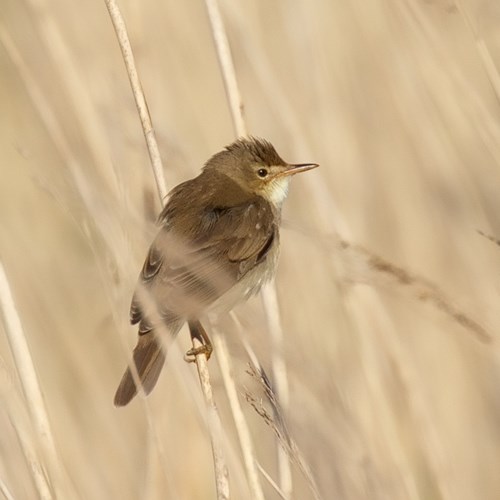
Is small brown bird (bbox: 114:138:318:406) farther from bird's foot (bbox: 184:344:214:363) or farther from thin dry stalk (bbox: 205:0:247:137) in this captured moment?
thin dry stalk (bbox: 205:0:247:137)

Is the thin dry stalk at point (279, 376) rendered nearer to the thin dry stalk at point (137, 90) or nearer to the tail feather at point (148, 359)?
the tail feather at point (148, 359)

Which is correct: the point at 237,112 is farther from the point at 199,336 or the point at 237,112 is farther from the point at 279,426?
the point at 279,426

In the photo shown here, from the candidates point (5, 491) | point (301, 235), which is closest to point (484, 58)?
point (301, 235)

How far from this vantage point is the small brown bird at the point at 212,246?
3.24m

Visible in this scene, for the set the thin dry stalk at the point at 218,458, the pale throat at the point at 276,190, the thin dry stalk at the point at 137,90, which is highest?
the thin dry stalk at the point at 137,90

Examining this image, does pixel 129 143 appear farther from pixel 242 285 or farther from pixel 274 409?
pixel 274 409

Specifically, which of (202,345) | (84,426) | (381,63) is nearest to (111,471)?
(84,426)

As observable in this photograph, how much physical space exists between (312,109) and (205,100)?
731 millimetres

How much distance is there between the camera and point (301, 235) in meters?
4.02

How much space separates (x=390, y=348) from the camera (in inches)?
135

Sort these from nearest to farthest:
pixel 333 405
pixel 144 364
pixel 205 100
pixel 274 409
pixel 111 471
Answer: pixel 274 409 < pixel 333 405 < pixel 144 364 < pixel 111 471 < pixel 205 100

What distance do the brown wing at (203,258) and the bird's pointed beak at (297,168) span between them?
0.52 feet

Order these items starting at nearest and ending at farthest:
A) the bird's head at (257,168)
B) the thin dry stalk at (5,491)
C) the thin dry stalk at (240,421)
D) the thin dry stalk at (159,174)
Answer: the thin dry stalk at (5,491) < the thin dry stalk at (159,174) < the thin dry stalk at (240,421) < the bird's head at (257,168)

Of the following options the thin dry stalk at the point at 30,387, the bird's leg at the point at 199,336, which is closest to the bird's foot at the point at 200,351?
the bird's leg at the point at 199,336
